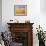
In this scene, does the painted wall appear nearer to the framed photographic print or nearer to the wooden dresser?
the framed photographic print

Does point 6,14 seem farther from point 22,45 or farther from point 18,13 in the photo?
point 22,45

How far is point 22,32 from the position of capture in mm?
6000

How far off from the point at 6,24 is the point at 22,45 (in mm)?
1086

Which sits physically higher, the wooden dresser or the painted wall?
the painted wall

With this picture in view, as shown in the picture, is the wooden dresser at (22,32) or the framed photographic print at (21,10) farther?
the framed photographic print at (21,10)

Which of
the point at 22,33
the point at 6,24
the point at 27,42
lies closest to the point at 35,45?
the point at 27,42

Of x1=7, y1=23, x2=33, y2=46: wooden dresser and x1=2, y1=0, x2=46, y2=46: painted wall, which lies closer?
x1=7, y1=23, x2=33, y2=46: wooden dresser

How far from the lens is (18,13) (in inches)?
240

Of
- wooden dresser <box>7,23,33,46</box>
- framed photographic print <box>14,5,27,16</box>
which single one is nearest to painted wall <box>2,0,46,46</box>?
framed photographic print <box>14,5,27,16</box>

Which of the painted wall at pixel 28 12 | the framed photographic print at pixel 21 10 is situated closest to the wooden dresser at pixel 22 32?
the painted wall at pixel 28 12

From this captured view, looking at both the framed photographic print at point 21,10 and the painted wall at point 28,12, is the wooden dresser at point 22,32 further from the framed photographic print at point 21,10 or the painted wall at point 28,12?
the framed photographic print at point 21,10

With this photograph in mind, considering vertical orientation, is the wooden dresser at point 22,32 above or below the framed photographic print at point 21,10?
below

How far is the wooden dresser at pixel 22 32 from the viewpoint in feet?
19.4

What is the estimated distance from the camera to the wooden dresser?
5.91 metres
